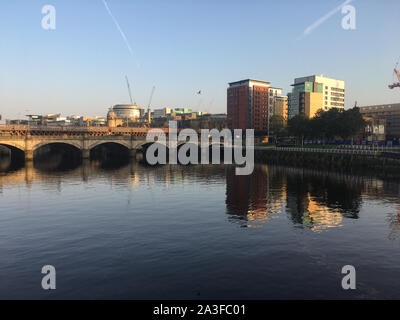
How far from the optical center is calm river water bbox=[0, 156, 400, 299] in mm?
20641

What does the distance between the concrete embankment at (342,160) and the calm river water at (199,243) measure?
106 ft

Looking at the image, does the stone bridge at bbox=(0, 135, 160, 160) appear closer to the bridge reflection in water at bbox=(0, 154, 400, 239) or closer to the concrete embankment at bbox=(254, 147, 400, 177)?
the bridge reflection in water at bbox=(0, 154, 400, 239)

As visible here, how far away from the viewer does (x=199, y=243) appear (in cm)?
2934

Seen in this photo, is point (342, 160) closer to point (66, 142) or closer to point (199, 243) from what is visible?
point (199, 243)

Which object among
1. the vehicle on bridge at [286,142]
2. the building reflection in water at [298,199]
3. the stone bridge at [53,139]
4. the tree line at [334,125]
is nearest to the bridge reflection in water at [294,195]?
the building reflection in water at [298,199]

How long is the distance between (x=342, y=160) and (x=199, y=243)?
8504 cm

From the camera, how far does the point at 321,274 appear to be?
22.6 m

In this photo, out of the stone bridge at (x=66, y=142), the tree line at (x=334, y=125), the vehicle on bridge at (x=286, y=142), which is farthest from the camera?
the vehicle on bridge at (x=286, y=142)

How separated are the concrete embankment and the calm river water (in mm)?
32224

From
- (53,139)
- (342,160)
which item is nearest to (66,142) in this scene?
(53,139)

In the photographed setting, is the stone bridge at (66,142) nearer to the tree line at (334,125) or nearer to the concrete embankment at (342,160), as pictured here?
the concrete embankment at (342,160)

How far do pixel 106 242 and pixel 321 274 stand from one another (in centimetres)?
1981

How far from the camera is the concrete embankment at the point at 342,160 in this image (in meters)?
85.1
